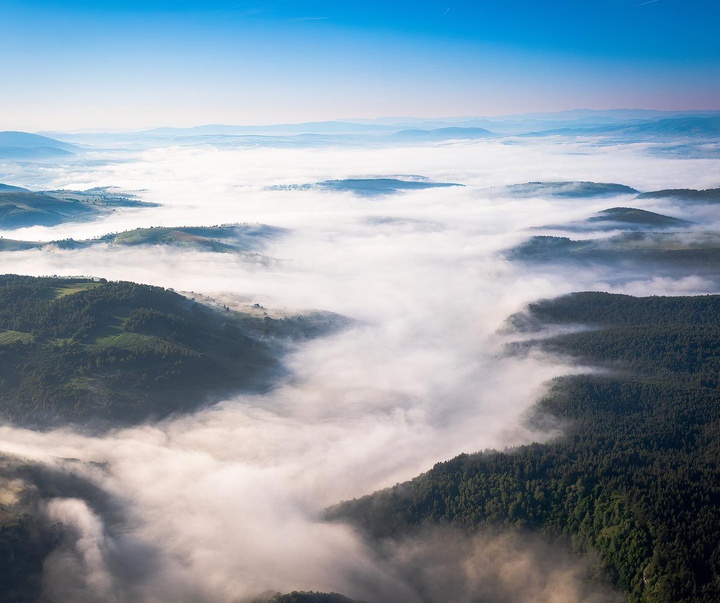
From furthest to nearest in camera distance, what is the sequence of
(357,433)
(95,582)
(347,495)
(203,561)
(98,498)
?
(357,433) → (347,495) → (98,498) → (203,561) → (95,582)

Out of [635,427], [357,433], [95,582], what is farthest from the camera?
[357,433]

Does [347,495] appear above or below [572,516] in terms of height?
below

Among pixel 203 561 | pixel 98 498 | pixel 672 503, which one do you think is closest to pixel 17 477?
pixel 98 498

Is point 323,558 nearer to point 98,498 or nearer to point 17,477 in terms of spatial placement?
point 98,498

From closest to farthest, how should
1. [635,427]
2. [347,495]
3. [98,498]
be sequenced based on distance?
[98,498] < [347,495] < [635,427]

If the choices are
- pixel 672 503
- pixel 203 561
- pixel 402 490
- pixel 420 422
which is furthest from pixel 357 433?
pixel 672 503

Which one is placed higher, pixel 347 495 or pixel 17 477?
pixel 17 477

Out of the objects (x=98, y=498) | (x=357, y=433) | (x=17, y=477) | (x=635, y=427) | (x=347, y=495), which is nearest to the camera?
(x=17, y=477)

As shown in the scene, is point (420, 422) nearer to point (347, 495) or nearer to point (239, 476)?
point (347, 495)

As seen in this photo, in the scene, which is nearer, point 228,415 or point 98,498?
point 98,498
